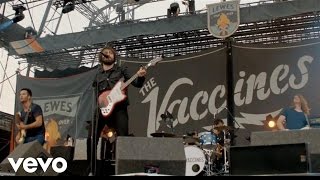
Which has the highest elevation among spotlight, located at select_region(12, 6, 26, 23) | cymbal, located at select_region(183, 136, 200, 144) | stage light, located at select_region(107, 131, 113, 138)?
spotlight, located at select_region(12, 6, 26, 23)

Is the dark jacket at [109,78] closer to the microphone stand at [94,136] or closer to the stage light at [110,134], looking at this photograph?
the microphone stand at [94,136]

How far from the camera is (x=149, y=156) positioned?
150 inches

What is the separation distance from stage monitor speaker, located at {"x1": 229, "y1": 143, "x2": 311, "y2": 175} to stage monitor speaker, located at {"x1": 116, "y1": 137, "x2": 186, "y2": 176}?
0.50 meters

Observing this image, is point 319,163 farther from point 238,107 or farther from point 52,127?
point 52,127

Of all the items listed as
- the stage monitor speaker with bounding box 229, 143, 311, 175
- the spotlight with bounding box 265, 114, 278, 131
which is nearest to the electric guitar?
the stage monitor speaker with bounding box 229, 143, 311, 175

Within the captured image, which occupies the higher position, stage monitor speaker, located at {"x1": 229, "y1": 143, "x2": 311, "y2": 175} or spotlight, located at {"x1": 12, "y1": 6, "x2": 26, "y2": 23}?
spotlight, located at {"x1": 12, "y1": 6, "x2": 26, "y2": 23}

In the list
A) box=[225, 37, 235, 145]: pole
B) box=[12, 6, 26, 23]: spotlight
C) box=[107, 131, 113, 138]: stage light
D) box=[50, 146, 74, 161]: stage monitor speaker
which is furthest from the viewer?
box=[12, 6, 26, 23]: spotlight

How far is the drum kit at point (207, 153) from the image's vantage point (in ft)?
22.9

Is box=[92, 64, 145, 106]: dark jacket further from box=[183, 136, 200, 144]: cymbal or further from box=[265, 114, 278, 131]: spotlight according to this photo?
box=[265, 114, 278, 131]: spotlight

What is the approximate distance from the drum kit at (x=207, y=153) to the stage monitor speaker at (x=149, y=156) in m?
3.07

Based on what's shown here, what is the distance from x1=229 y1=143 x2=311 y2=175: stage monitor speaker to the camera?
3.47m

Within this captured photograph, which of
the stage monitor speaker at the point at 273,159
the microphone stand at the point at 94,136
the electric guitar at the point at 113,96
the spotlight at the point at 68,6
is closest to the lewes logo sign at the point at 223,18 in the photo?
the spotlight at the point at 68,6

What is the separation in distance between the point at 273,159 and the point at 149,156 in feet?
3.17

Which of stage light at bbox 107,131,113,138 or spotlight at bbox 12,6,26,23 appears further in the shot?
spotlight at bbox 12,6,26,23
